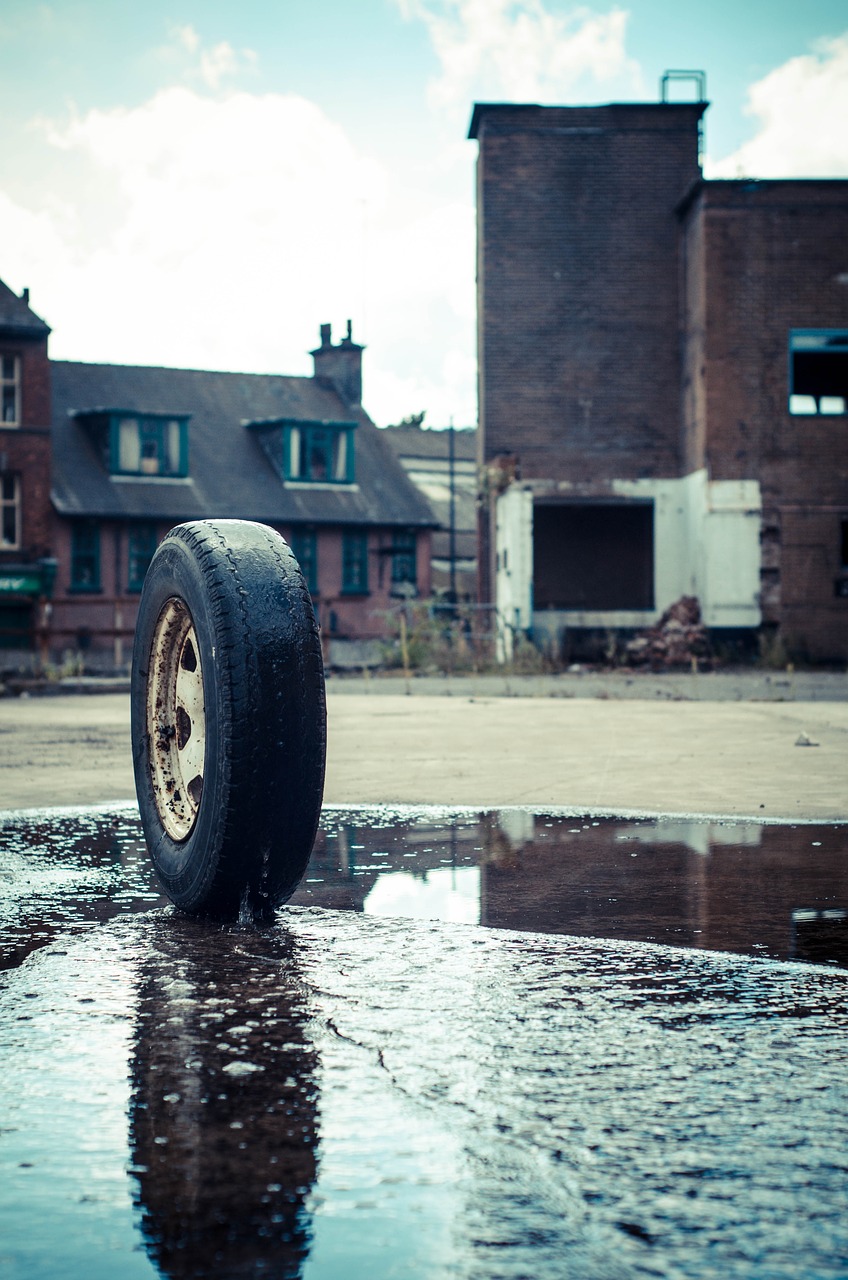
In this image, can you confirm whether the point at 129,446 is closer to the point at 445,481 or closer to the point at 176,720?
the point at 176,720

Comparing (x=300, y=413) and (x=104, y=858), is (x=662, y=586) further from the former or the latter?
(x=104, y=858)

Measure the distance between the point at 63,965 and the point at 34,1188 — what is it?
1.61 metres

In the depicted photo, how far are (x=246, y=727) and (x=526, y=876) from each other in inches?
58.8

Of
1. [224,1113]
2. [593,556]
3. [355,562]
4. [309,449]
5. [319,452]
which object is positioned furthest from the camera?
[319,452]

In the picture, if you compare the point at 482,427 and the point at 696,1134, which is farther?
the point at 482,427

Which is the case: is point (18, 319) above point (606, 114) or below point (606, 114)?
below

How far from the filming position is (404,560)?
1622 inches

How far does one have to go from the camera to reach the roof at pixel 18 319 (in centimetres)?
3366

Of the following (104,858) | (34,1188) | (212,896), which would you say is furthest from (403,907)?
(34,1188)

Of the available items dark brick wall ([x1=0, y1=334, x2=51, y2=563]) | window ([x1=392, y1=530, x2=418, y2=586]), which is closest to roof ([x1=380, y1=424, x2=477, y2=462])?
window ([x1=392, y1=530, x2=418, y2=586])

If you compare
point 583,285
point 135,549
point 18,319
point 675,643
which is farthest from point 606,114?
point 135,549

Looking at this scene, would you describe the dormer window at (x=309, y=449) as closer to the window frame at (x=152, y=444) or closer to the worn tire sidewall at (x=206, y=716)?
the window frame at (x=152, y=444)

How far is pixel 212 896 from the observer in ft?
14.4

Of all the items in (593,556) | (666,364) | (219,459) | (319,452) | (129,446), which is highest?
(666,364)
